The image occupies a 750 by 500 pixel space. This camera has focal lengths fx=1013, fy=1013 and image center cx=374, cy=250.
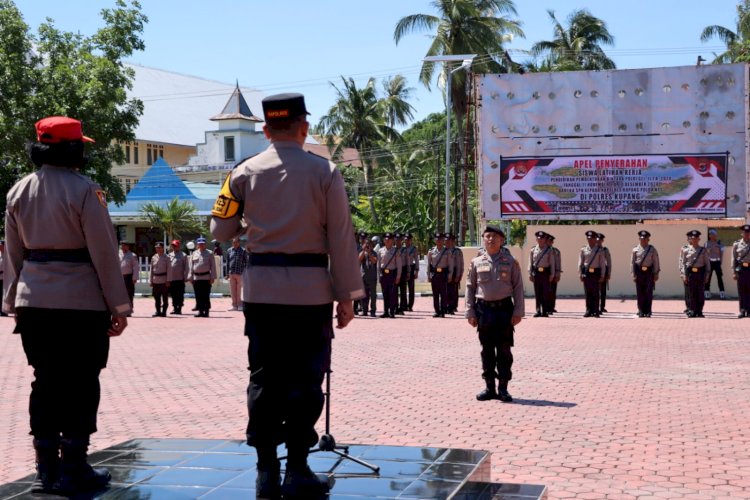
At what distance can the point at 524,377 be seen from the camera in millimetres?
11938

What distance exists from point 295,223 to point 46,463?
5.69 ft

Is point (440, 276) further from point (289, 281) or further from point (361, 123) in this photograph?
point (361, 123)

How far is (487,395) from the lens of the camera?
10.2 metres

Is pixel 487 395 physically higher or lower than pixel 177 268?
lower

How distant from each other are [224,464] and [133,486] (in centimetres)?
60

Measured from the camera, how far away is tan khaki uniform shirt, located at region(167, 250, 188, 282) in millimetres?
24828

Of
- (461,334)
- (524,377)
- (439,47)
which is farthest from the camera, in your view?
(439,47)

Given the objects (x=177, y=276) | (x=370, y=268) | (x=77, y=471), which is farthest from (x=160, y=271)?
(x=77, y=471)

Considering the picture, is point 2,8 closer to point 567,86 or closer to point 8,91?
point 8,91

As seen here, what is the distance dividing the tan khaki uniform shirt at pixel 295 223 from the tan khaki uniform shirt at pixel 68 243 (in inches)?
24.3

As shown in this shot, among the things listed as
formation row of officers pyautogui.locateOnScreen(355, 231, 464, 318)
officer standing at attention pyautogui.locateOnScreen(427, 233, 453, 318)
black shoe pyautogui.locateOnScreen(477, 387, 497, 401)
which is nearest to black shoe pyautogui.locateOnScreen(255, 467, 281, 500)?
black shoe pyautogui.locateOnScreen(477, 387, 497, 401)

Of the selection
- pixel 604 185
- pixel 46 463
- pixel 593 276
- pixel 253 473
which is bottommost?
pixel 253 473

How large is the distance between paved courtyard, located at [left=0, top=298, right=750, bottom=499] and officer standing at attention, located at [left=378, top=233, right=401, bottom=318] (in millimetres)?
4884

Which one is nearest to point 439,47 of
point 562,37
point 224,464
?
point 562,37
